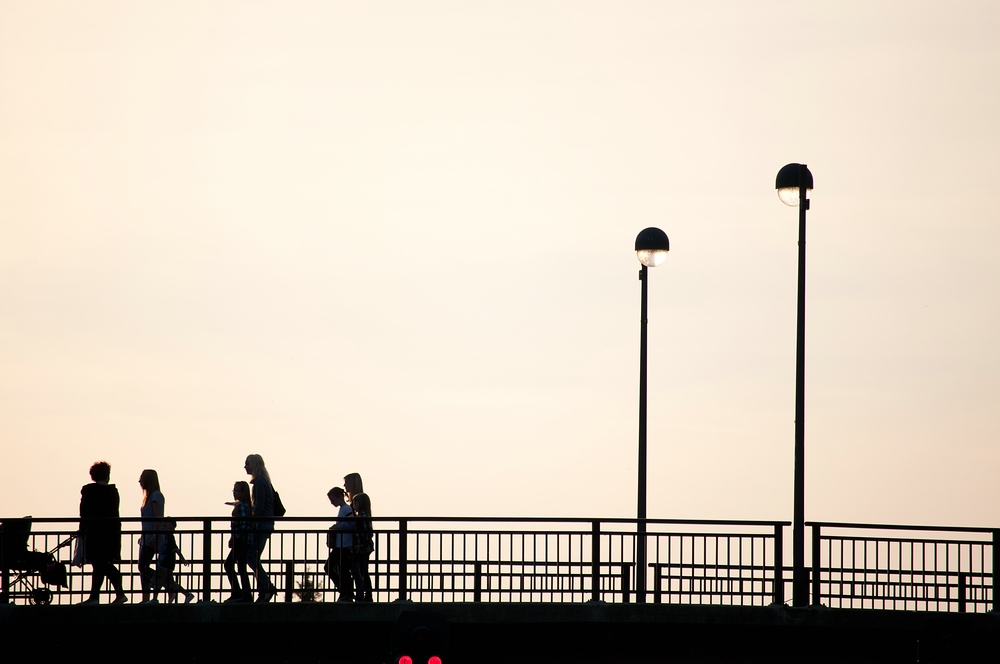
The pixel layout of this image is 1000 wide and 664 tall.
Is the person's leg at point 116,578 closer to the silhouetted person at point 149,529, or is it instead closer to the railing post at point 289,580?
the silhouetted person at point 149,529

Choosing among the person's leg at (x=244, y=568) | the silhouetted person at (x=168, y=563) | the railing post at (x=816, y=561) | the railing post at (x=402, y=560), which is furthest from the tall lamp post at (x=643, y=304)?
the silhouetted person at (x=168, y=563)

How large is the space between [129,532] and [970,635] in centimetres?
945

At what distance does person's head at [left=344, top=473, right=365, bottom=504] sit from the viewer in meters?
18.4

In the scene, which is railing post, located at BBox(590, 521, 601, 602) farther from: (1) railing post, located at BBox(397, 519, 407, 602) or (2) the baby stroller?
(2) the baby stroller

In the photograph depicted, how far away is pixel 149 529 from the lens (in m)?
18.0

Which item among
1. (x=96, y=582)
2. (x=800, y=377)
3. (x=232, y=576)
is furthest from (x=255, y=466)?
(x=800, y=377)

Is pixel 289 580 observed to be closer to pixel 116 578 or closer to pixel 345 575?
Result: pixel 345 575

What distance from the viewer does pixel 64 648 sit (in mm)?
18281

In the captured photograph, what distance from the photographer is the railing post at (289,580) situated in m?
18.0

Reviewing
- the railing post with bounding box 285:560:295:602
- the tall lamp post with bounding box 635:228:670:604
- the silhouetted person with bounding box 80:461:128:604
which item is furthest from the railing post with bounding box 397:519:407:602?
the tall lamp post with bounding box 635:228:670:604

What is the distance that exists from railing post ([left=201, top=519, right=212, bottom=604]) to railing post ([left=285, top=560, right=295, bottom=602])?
86cm

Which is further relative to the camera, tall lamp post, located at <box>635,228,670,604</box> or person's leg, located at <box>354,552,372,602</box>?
tall lamp post, located at <box>635,228,670,604</box>

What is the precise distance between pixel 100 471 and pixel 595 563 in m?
5.79

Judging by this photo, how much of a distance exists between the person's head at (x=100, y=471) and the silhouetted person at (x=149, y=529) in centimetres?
43
